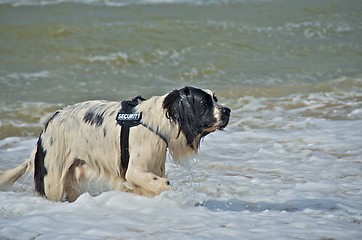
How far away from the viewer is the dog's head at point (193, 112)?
233 inches

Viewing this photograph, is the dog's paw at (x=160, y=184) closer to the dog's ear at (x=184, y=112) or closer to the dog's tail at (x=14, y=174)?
the dog's ear at (x=184, y=112)

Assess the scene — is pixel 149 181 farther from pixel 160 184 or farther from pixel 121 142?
pixel 121 142

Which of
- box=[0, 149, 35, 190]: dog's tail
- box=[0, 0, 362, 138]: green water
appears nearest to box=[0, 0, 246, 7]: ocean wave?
box=[0, 0, 362, 138]: green water

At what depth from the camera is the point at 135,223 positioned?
5664 mm

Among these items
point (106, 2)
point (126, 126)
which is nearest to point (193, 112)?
point (126, 126)

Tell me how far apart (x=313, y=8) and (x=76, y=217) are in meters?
16.5

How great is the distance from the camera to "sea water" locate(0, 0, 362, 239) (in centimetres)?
579

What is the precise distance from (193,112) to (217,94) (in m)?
6.20

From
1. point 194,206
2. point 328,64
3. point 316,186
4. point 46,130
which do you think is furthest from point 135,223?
point 328,64

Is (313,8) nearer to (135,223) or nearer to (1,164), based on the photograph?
(1,164)

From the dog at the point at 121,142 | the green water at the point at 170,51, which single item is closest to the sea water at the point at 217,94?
the green water at the point at 170,51

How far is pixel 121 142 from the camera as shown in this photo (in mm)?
6012

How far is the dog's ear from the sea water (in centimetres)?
36

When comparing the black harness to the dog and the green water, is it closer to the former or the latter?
the dog
